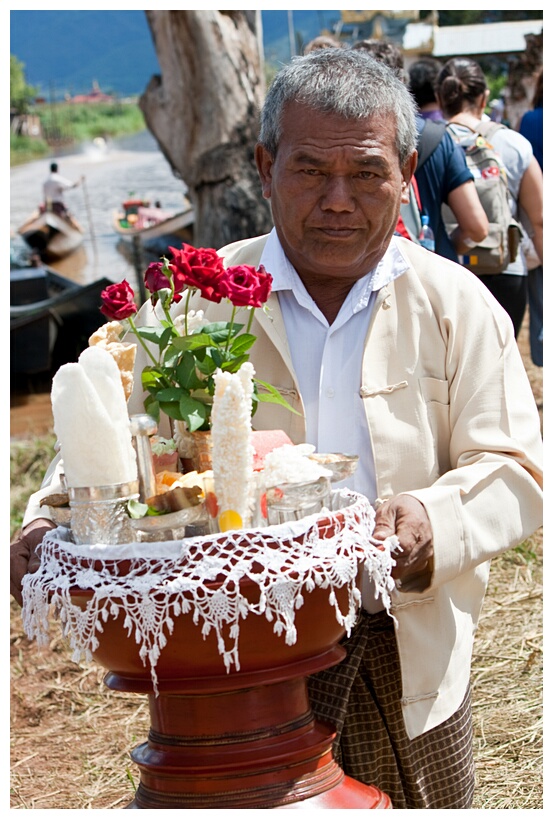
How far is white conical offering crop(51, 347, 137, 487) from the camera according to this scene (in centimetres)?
168

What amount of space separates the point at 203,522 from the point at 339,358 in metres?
0.63

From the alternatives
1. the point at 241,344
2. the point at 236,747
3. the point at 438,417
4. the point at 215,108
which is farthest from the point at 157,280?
the point at 215,108

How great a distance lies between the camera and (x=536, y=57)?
783 centimetres

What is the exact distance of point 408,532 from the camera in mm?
1897

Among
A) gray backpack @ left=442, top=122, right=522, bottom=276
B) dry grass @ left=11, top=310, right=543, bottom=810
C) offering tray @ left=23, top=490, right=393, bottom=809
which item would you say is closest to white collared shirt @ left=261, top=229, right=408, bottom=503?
offering tray @ left=23, top=490, right=393, bottom=809

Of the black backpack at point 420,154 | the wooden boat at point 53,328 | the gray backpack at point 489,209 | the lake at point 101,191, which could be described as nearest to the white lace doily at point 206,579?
the black backpack at point 420,154

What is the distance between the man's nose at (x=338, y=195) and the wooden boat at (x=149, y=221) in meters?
16.9

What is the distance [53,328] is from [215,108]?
4.64 m

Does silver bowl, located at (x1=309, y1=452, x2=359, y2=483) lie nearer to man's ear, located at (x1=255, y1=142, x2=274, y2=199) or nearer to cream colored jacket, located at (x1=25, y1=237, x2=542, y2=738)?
cream colored jacket, located at (x1=25, y1=237, x2=542, y2=738)

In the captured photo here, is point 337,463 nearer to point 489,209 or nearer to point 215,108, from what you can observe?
point 489,209

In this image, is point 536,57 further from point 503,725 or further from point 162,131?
point 503,725

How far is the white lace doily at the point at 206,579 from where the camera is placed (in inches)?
A: 64.5

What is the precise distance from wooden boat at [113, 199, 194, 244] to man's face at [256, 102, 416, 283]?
16.8m
